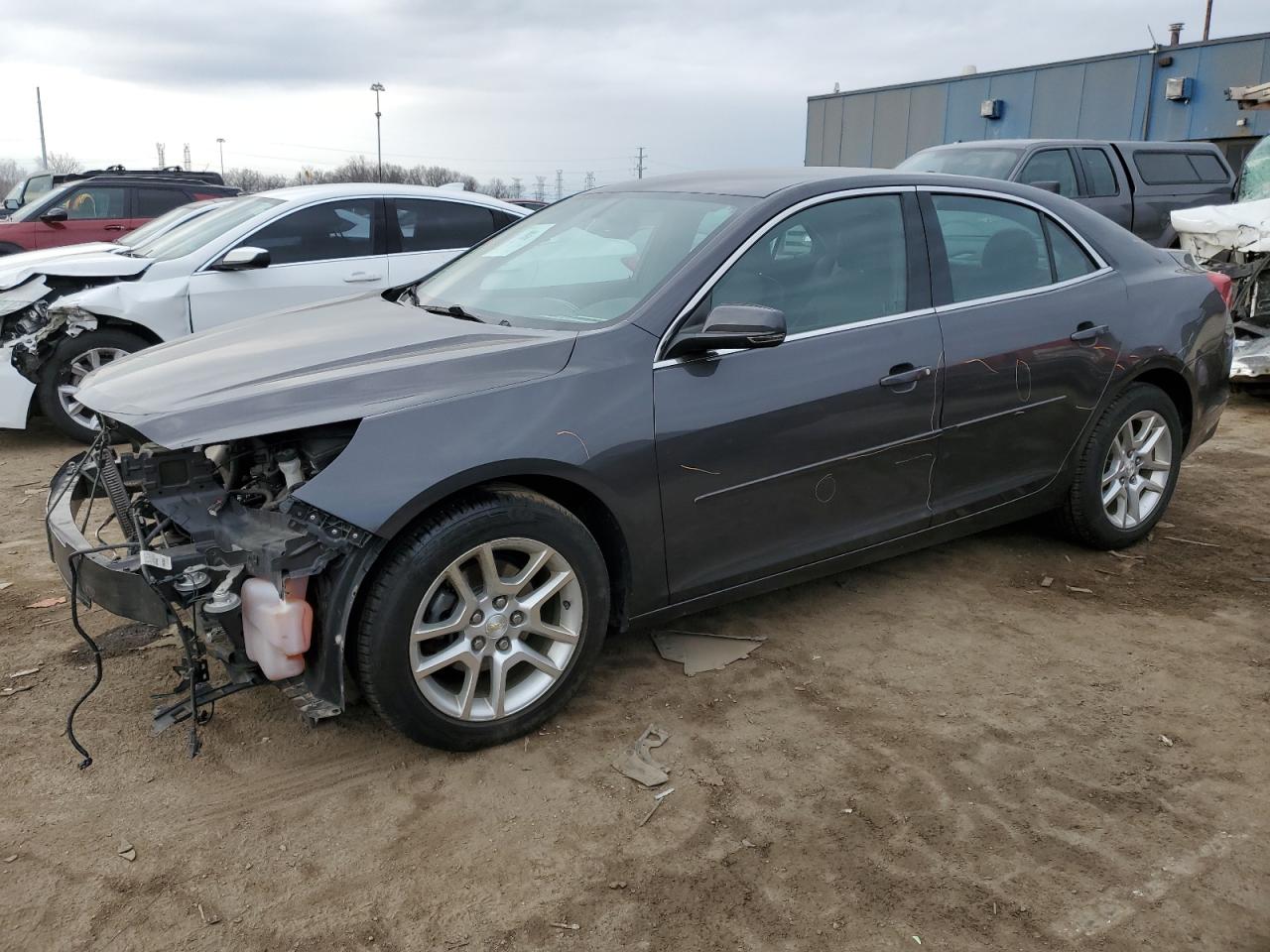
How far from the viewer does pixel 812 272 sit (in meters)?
3.69

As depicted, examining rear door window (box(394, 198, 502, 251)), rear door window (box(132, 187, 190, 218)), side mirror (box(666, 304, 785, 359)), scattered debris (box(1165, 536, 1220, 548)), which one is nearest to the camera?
side mirror (box(666, 304, 785, 359))

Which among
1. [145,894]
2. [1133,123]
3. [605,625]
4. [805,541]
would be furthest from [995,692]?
[1133,123]

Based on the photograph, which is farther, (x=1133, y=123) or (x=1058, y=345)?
(x=1133, y=123)

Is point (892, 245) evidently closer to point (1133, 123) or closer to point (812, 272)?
point (812, 272)

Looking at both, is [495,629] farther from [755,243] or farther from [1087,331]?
[1087,331]

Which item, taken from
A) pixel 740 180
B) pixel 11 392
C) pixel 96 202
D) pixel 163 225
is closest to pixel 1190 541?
pixel 740 180

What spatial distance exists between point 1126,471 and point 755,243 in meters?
2.28

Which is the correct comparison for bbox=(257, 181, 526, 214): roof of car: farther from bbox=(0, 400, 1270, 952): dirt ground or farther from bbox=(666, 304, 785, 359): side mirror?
bbox=(666, 304, 785, 359): side mirror

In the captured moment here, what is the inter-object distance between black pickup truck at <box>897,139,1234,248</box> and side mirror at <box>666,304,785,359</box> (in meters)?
7.43

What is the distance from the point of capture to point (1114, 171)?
1104 centimetres

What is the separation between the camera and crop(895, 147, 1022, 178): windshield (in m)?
10.2

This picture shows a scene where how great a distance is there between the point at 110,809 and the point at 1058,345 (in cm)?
375

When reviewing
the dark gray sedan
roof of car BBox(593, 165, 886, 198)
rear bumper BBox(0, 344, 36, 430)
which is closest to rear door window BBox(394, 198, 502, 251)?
rear bumper BBox(0, 344, 36, 430)

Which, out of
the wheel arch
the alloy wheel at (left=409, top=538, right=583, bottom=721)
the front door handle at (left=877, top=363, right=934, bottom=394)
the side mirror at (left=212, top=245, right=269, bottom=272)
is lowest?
the alloy wheel at (left=409, top=538, right=583, bottom=721)
